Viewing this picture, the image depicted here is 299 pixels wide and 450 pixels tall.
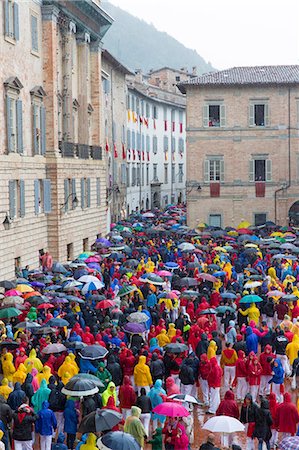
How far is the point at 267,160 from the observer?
54.8 meters

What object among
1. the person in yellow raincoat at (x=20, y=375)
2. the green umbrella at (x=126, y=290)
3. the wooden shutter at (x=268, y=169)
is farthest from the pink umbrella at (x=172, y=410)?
the wooden shutter at (x=268, y=169)

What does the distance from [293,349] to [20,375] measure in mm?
6679

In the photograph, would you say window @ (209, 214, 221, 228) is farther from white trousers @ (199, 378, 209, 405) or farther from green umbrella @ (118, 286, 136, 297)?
white trousers @ (199, 378, 209, 405)

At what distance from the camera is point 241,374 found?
1909 centimetres

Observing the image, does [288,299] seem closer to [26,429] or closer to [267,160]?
[26,429]

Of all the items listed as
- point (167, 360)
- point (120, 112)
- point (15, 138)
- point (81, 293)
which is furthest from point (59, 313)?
point (120, 112)

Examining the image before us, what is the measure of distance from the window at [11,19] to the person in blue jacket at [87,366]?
58.1 feet

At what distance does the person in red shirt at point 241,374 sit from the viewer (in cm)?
1894

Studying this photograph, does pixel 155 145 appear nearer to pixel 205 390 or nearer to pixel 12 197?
pixel 12 197

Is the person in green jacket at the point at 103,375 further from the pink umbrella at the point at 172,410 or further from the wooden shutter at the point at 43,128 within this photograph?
the wooden shutter at the point at 43,128

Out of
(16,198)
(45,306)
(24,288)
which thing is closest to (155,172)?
(16,198)

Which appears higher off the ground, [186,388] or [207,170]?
[207,170]

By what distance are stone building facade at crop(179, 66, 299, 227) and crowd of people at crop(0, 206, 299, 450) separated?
65.8 feet

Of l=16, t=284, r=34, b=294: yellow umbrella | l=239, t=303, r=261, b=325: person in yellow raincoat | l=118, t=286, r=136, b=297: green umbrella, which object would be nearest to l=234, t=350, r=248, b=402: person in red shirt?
l=239, t=303, r=261, b=325: person in yellow raincoat
